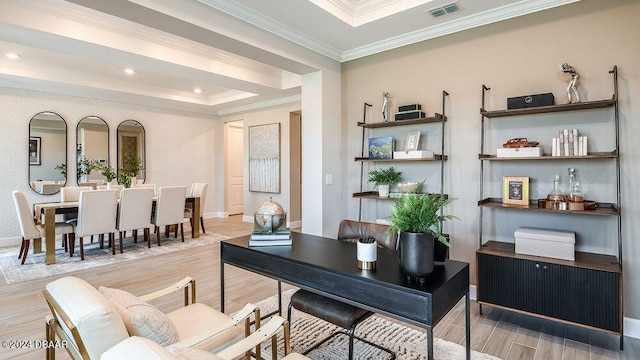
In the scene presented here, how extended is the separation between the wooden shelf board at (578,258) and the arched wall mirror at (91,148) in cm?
639

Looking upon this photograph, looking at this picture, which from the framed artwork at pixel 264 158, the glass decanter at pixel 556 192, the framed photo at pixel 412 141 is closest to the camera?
the glass decanter at pixel 556 192

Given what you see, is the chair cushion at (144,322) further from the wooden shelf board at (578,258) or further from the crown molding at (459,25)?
the crown molding at (459,25)

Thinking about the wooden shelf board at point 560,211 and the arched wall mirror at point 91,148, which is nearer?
the wooden shelf board at point 560,211

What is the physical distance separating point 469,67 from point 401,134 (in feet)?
2.99

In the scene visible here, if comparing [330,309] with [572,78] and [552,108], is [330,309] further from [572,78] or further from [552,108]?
[572,78]

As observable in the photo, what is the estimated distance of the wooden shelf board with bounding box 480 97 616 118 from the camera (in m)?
2.41

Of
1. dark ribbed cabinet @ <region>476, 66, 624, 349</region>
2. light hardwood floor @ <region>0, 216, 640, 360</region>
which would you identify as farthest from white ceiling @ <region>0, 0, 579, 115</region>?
light hardwood floor @ <region>0, 216, 640, 360</region>

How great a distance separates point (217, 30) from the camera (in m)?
2.76

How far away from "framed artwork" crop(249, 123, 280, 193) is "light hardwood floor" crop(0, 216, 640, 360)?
2.90m

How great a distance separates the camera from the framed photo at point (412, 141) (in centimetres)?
340

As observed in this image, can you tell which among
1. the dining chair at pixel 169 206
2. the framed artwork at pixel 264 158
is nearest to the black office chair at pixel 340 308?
the dining chair at pixel 169 206

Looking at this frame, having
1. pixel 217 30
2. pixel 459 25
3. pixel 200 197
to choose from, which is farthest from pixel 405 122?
pixel 200 197

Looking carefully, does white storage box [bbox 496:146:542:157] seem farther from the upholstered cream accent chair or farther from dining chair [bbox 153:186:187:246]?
dining chair [bbox 153:186:187:246]

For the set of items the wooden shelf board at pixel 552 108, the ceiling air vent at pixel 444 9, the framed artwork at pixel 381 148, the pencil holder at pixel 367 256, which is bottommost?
the pencil holder at pixel 367 256
